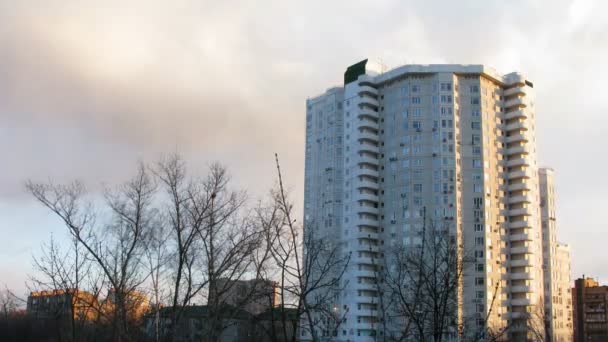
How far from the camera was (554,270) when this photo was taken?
113 meters

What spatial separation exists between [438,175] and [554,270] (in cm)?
3370

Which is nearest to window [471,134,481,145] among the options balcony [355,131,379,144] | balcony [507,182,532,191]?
balcony [507,182,532,191]

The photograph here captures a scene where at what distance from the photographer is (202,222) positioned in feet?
59.7

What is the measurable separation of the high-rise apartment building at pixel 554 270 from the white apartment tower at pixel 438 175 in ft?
27.2

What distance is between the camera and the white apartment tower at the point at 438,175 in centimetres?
9575

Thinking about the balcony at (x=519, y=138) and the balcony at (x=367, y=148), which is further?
the balcony at (x=519, y=138)

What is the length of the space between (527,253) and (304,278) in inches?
3831

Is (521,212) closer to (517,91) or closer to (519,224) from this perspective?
(519,224)

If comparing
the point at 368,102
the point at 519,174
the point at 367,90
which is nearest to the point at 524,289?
the point at 519,174

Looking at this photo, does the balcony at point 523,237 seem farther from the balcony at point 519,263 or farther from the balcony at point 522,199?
the balcony at point 522,199

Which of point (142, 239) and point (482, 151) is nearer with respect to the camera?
point (142, 239)

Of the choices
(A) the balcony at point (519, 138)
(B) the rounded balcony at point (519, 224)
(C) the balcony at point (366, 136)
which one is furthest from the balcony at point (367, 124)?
(B) the rounded balcony at point (519, 224)

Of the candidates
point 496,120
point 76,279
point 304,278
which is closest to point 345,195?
point 496,120

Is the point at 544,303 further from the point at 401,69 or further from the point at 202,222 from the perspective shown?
the point at 202,222
